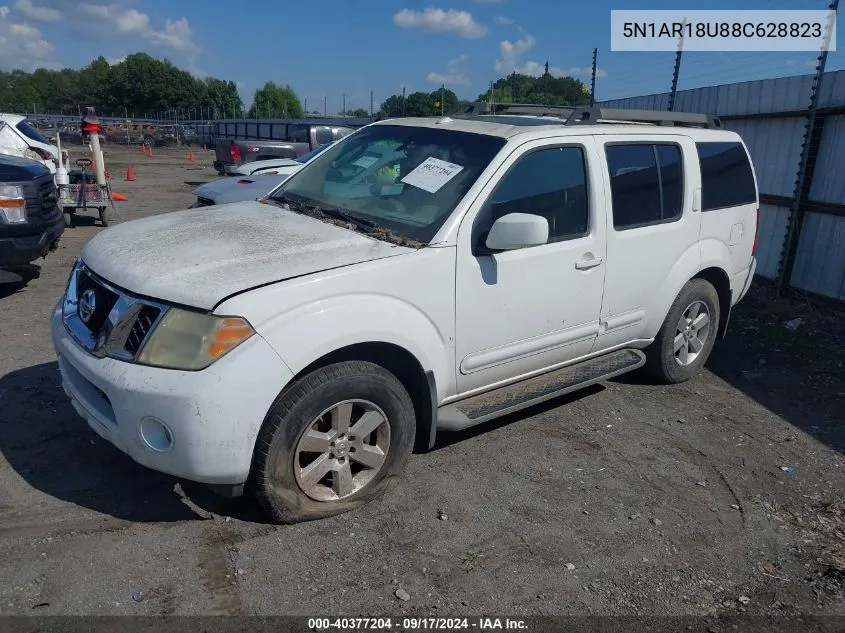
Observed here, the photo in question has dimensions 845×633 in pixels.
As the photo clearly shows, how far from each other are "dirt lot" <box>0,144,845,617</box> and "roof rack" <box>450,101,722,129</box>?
204cm

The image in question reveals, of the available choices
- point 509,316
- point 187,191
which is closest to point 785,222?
point 509,316

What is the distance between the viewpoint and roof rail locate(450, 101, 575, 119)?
503 centimetres

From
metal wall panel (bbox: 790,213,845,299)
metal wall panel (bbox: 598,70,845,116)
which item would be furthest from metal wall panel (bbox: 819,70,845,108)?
metal wall panel (bbox: 790,213,845,299)

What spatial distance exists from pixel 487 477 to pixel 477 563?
78 cm

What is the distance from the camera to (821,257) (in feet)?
24.5

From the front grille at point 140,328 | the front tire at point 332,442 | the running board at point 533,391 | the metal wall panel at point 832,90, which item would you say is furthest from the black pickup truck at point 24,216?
the metal wall panel at point 832,90

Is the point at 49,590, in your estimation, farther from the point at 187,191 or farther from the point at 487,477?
the point at 187,191

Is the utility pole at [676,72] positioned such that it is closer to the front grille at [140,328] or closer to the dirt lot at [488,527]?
the dirt lot at [488,527]

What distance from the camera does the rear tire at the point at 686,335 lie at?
5023mm

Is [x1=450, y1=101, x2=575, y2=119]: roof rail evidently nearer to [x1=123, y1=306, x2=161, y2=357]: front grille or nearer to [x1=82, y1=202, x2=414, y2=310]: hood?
[x1=82, y1=202, x2=414, y2=310]: hood

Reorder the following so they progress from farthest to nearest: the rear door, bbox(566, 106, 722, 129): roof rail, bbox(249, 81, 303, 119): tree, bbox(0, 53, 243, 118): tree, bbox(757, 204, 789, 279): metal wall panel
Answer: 1. bbox(249, 81, 303, 119): tree
2. bbox(0, 53, 243, 118): tree
3. bbox(757, 204, 789, 279): metal wall panel
4. bbox(566, 106, 722, 129): roof rail
5. the rear door

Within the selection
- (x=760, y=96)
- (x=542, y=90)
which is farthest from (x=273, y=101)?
(x=760, y=96)

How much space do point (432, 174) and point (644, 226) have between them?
5.29 ft

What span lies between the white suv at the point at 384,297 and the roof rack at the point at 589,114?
1.4 inches
